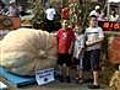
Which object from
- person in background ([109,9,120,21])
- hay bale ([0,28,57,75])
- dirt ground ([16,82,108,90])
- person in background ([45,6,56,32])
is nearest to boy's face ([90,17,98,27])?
hay bale ([0,28,57,75])

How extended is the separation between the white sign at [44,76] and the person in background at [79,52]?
2.12ft

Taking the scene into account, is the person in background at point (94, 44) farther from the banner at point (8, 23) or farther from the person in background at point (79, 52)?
the banner at point (8, 23)

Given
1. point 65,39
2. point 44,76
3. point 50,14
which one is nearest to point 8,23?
point 44,76

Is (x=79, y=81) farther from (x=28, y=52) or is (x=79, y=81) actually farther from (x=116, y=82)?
(x=116, y=82)

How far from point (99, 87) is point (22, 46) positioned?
7.11ft

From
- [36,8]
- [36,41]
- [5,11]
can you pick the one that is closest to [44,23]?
[36,8]

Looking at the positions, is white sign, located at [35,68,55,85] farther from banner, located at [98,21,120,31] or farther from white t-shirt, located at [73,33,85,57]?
banner, located at [98,21,120,31]

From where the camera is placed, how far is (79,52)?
40.2ft

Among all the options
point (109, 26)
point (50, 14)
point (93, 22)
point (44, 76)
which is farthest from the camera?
point (50, 14)

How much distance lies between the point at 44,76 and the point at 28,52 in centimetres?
74

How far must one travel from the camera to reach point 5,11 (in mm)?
20766

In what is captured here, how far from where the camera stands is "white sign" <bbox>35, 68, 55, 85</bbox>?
12.4 metres

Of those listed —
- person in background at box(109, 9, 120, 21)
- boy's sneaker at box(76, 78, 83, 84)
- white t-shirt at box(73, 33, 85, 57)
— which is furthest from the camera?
person in background at box(109, 9, 120, 21)

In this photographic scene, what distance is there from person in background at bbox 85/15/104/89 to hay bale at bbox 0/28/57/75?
108cm
